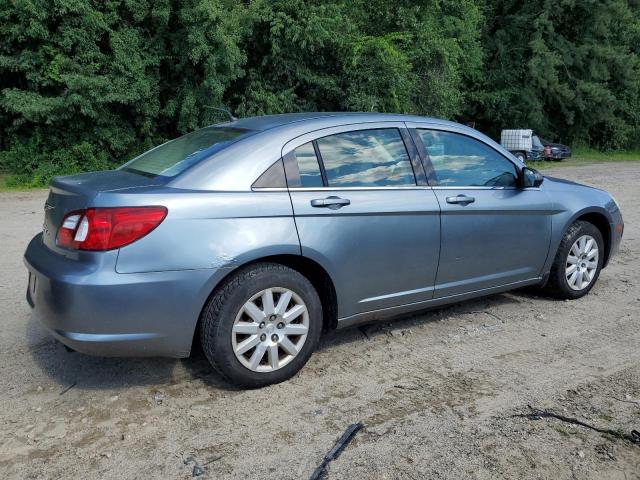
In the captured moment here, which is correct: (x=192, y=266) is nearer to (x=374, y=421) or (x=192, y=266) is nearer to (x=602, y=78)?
(x=374, y=421)

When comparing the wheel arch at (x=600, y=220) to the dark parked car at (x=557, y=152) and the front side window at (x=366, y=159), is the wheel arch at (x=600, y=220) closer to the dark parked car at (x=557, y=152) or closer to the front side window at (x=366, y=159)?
the front side window at (x=366, y=159)

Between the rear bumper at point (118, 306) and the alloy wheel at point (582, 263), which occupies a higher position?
the rear bumper at point (118, 306)

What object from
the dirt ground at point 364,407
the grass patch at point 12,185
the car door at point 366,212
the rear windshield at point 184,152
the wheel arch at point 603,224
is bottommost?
the grass patch at point 12,185

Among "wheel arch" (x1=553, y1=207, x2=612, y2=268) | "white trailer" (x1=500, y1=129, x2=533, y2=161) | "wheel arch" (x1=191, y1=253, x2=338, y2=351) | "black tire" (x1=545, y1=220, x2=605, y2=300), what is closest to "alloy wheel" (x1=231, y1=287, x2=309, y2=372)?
"wheel arch" (x1=191, y1=253, x2=338, y2=351)

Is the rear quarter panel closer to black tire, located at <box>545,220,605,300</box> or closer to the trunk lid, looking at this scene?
the trunk lid

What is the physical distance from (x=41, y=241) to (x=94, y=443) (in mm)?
1383

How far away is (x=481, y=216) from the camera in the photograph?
438cm

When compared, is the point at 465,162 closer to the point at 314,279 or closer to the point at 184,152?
the point at 314,279

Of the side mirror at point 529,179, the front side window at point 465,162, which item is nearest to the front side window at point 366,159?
the front side window at point 465,162

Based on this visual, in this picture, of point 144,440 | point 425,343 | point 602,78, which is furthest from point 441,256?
point 602,78

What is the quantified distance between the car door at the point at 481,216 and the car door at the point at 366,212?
0.47ft

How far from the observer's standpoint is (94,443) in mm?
2943

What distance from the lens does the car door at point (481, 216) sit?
14.0ft

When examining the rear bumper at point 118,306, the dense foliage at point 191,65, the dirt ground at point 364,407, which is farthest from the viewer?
the dense foliage at point 191,65
